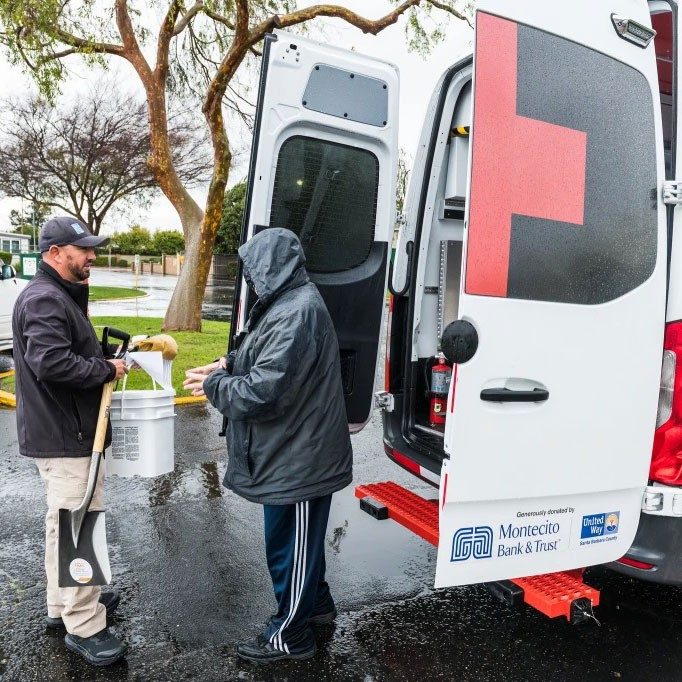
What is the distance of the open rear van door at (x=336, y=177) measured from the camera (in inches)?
125

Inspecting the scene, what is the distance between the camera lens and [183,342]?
10.9 metres

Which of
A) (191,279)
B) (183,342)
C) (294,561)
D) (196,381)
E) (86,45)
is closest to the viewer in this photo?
(294,561)

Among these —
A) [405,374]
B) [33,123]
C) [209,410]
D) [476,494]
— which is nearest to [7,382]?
[209,410]

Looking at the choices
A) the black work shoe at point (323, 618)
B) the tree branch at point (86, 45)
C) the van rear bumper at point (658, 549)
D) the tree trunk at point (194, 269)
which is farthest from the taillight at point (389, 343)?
the tree branch at point (86, 45)

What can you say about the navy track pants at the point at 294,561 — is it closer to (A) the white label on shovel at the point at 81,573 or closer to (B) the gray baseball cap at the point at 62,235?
(A) the white label on shovel at the point at 81,573

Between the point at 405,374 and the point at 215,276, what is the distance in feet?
112

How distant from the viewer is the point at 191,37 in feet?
41.6

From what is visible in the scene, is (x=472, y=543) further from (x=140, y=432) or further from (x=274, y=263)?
(x=140, y=432)

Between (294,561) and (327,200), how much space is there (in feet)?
5.91

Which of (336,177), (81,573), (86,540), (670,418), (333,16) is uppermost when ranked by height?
(333,16)

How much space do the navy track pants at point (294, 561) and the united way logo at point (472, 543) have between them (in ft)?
2.07

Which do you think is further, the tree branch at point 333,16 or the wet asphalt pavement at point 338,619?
the tree branch at point 333,16

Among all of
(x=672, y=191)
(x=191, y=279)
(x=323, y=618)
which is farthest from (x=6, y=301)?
(x=672, y=191)

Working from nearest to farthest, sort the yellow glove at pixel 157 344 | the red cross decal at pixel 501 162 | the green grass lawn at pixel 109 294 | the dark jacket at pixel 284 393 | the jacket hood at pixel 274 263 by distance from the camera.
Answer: the red cross decal at pixel 501 162 < the dark jacket at pixel 284 393 < the jacket hood at pixel 274 263 < the yellow glove at pixel 157 344 < the green grass lawn at pixel 109 294
